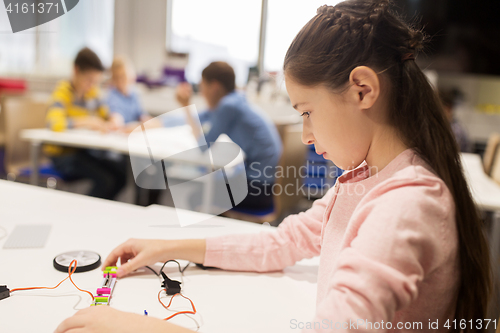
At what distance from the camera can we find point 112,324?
1.83 feet

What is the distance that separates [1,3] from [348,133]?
101 cm

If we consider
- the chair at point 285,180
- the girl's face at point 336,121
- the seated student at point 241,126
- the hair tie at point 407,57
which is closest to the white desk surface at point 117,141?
the seated student at point 241,126

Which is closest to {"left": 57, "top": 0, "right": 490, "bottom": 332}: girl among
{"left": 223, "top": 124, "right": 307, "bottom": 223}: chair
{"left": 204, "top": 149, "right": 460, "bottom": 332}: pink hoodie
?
{"left": 204, "top": 149, "right": 460, "bottom": 332}: pink hoodie

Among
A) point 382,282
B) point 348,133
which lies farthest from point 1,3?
point 382,282

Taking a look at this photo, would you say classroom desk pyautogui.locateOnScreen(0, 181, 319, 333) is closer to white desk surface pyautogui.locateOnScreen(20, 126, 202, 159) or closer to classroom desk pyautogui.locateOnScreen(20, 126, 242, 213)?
classroom desk pyautogui.locateOnScreen(20, 126, 242, 213)

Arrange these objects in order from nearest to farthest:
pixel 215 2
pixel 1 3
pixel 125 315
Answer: pixel 125 315, pixel 1 3, pixel 215 2

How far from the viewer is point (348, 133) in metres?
0.62

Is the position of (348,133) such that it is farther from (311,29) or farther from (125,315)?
(125,315)

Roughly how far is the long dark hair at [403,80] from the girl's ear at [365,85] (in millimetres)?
13

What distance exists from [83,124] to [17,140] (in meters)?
0.49

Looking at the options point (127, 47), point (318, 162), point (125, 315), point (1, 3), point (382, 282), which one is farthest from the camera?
point (127, 47)

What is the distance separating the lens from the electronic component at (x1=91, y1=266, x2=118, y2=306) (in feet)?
2.27

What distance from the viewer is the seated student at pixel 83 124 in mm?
2678

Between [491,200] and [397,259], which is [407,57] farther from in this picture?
[491,200]
